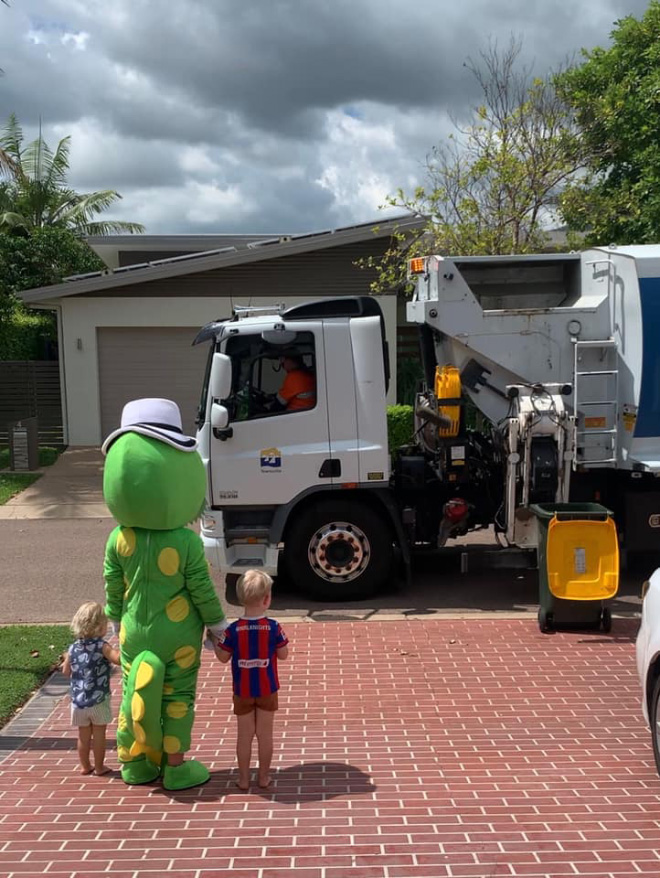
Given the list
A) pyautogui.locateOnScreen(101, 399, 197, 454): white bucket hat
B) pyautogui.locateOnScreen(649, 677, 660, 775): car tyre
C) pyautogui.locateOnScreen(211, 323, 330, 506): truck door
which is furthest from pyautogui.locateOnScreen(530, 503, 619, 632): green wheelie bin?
pyautogui.locateOnScreen(101, 399, 197, 454): white bucket hat

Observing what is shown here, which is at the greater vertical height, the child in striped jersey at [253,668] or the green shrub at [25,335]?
the green shrub at [25,335]

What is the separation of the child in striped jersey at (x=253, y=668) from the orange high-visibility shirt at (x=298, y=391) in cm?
342

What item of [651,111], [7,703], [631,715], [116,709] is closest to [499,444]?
[631,715]

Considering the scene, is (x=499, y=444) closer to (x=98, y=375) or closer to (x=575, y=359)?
(x=575, y=359)

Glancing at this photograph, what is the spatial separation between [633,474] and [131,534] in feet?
17.1

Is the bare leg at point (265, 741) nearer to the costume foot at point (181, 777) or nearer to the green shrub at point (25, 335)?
the costume foot at point (181, 777)

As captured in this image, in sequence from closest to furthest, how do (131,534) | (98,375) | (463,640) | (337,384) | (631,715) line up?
(131,534) < (631,715) < (463,640) < (337,384) < (98,375)

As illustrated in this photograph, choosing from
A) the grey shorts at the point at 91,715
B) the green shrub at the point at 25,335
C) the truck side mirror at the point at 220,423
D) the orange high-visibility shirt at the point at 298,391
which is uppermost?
the green shrub at the point at 25,335

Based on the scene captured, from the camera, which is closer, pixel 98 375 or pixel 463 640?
pixel 463 640

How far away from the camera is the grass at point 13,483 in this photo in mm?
14023

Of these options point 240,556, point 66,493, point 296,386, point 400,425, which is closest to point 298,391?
point 296,386

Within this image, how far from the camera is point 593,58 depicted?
16672 millimetres

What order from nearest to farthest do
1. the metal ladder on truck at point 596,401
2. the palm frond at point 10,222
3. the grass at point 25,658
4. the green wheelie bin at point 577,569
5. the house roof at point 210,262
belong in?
the grass at point 25,658, the green wheelie bin at point 577,569, the metal ladder on truck at point 596,401, the house roof at point 210,262, the palm frond at point 10,222

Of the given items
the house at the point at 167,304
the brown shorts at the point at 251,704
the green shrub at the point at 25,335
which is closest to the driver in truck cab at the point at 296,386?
the brown shorts at the point at 251,704
